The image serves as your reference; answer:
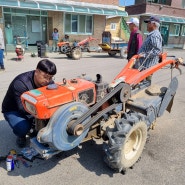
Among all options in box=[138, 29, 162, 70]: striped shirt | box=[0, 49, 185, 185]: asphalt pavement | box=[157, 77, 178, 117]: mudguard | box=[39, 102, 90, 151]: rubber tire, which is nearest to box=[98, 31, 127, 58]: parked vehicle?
box=[138, 29, 162, 70]: striped shirt

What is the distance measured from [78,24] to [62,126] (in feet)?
51.5

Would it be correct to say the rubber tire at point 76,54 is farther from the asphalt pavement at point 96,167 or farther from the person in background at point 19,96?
the person in background at point 19,96

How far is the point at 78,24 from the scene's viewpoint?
55.7 ft

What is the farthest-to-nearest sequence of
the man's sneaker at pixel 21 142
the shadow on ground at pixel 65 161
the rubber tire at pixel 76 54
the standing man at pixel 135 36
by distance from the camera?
the rubber tire at pixel 76 54 < the standing man at pixel 135 36 < the man's sneaker at pixel 21 142 < the shadow on ground at pixel 65 161

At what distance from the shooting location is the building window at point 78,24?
16578 mm

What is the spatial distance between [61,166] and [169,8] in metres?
24.7

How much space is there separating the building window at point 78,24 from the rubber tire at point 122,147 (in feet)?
48.9

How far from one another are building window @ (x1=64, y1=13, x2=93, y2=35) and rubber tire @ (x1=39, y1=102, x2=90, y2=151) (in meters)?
15.1

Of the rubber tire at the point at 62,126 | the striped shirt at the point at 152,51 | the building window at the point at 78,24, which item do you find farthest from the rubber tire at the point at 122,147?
the building window at the point at 78,24

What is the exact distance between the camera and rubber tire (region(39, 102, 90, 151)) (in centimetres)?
226

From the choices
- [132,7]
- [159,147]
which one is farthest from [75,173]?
→ [132,7]

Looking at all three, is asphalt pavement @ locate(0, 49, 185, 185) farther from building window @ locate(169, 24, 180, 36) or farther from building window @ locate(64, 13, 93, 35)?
building window @ locate(169, 24, 180, 36)

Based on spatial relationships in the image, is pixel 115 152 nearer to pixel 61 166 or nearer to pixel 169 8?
pixel 61 166

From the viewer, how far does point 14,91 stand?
298cm
